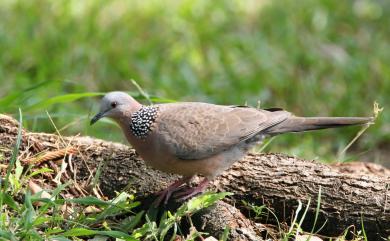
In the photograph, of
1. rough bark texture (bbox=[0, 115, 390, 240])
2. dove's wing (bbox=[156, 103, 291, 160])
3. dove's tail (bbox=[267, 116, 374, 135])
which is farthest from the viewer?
dove's tail (bbox=[267, 116, 374, 135])

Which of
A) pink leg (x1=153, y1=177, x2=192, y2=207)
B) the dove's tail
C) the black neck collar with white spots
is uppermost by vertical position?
the dove's tail

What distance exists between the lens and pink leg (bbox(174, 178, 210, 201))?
444 centimetres

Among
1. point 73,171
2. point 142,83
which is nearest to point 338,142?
point 142,83

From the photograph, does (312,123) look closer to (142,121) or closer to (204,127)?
(204,127)

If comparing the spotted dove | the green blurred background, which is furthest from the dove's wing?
the green blurred background

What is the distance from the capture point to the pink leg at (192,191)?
14.6ft

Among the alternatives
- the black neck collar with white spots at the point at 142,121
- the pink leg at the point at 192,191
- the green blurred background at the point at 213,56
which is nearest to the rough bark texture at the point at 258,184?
the pink leg at the point at 192,191

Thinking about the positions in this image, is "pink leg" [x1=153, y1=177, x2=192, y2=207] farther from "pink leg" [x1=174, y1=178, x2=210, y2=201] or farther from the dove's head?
the dove's head

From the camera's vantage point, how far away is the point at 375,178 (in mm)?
4527

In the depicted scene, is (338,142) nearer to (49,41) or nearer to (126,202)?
(49,41)

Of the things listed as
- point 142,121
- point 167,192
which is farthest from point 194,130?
point 167,192

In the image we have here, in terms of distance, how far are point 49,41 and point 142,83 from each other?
3.83 feet

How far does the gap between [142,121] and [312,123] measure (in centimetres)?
106

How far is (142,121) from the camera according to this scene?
185 inches
